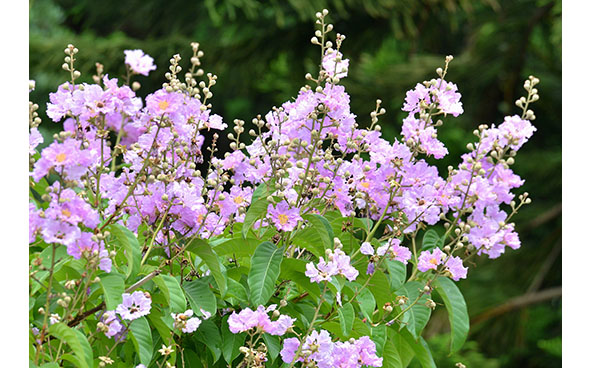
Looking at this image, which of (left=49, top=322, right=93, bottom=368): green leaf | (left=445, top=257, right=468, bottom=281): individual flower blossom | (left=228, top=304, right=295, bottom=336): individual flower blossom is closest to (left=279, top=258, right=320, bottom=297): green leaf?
(left=228, top=304, right=295, bottom=336): individual flower blossom

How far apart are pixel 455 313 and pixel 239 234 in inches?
14.6

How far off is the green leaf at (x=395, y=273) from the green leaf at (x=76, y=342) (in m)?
0.48

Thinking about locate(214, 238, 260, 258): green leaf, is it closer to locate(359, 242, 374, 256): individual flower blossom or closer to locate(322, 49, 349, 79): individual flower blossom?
locate(359, 242, 374, 256): individual flower blossom

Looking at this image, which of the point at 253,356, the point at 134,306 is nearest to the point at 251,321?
the point at 253,356

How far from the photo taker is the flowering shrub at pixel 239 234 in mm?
928

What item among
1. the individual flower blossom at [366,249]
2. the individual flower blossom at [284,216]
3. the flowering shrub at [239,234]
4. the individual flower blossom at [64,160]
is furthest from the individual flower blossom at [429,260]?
the individual flower blossom at [64,160]

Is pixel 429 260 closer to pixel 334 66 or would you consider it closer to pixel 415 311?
pixel 415 311

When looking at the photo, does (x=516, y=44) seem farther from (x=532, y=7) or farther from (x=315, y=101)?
(x=315, y=101)

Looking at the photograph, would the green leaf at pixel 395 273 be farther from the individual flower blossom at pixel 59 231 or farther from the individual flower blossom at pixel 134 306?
the individual flower blossom at pixel 59 231

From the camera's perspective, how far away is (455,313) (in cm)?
111

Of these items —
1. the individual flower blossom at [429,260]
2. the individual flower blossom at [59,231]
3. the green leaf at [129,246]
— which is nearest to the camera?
the individual flower blossom at [59,231]

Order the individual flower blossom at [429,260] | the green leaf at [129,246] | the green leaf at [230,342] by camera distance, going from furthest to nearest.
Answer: the individual flower blossom at [429,260] → the green leaf at [230,342] → the green leaf at [129,246]

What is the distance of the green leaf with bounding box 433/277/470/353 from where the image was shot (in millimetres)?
1107
